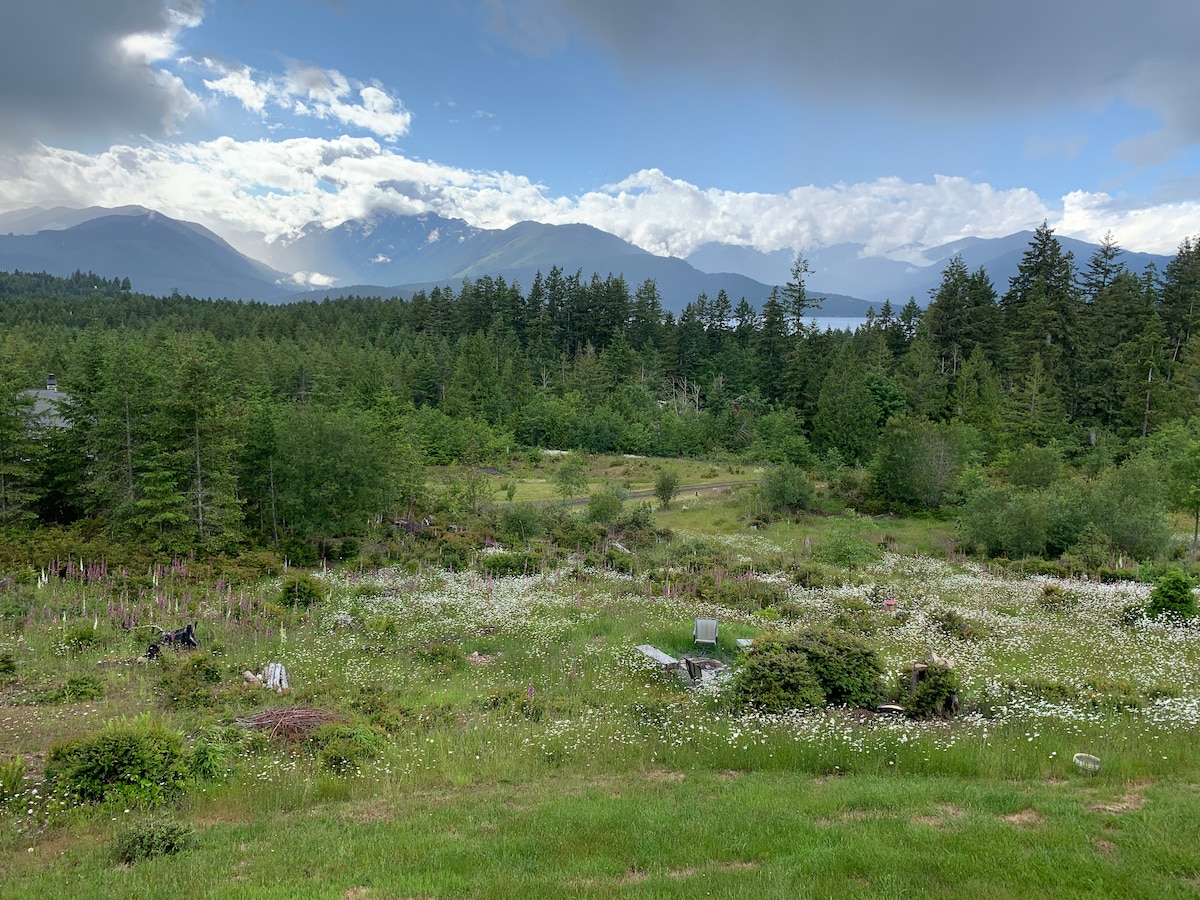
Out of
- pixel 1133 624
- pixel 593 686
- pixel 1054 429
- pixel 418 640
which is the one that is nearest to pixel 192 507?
pixel 418 640

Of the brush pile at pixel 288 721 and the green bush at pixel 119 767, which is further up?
the green bush at pixel 119 767

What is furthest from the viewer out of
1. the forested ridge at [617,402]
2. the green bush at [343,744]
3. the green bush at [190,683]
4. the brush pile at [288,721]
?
the forested ridge at [617,402]

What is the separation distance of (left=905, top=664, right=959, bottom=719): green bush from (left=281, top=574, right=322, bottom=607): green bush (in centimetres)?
1534

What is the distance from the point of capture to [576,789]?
8672mm

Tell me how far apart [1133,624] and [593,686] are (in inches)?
517

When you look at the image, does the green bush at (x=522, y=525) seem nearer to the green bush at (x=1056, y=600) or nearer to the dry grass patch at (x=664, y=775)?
the green bush at (x=1056, y=600)

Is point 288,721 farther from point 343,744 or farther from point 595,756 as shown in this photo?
point 595,756

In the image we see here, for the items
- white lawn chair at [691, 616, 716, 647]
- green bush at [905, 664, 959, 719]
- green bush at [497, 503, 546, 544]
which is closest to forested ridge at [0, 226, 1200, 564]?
green bush at [497, 503, 546, 544]

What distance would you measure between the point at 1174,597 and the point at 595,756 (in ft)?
49.2

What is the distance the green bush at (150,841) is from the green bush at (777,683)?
7995 mm

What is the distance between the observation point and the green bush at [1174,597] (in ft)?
50.9

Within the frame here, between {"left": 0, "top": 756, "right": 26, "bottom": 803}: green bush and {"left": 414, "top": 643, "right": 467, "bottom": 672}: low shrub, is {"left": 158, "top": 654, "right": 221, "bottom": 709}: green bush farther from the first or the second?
{"left": 414, "top": 643, "right": 467, "bottom": 672}: low shrub

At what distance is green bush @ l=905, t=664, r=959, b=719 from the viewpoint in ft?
35.1

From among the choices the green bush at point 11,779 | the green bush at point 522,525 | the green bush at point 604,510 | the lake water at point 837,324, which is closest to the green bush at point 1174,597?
the green bush at point 604,510
